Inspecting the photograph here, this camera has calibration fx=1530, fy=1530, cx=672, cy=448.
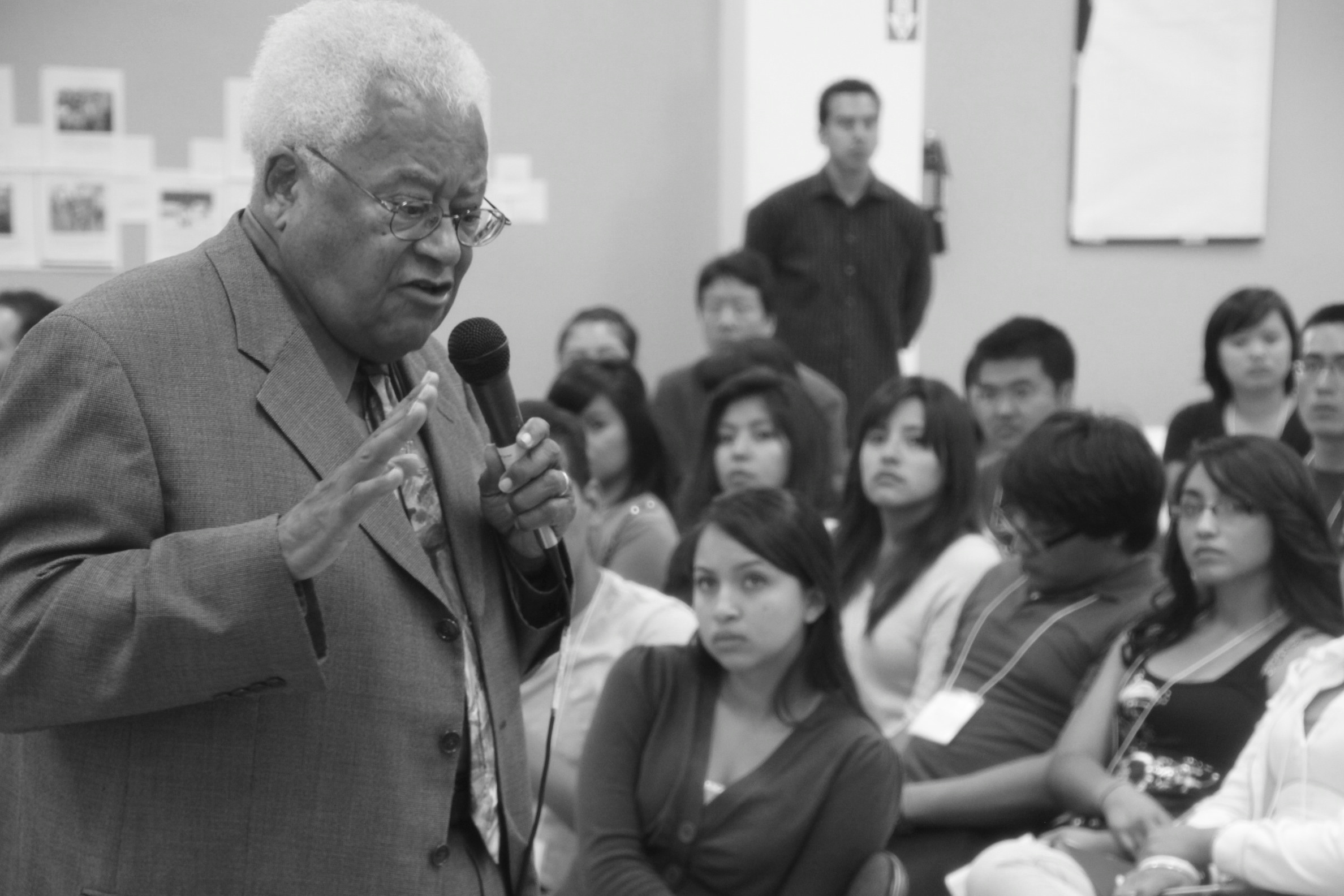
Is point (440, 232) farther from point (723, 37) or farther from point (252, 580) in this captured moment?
point (723, 37)

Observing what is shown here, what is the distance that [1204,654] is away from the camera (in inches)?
105

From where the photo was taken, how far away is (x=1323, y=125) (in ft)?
21.3

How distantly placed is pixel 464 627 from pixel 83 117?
184 inches

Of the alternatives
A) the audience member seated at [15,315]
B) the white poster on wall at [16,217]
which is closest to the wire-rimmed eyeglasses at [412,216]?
the audience member seated at [15,315]

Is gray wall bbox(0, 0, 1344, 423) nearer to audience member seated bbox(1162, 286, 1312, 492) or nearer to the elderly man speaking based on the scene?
audience member seated bbox(1162, 286, 1312, 492)

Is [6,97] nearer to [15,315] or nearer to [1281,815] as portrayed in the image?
[15,315]

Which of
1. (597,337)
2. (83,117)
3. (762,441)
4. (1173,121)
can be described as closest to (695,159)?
(597,337)

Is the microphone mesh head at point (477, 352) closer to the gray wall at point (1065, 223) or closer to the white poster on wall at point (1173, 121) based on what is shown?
the gray wall at point (1065, 223)

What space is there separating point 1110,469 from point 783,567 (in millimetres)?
837

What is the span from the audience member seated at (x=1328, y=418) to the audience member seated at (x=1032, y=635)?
0.48 metres

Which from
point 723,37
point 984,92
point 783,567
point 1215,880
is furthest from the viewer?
point 984,92

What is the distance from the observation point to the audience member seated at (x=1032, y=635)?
9.00 feet

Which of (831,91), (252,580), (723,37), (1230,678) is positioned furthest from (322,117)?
(723,37)

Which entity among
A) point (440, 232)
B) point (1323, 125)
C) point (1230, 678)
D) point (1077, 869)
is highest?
point (1323, 125)
